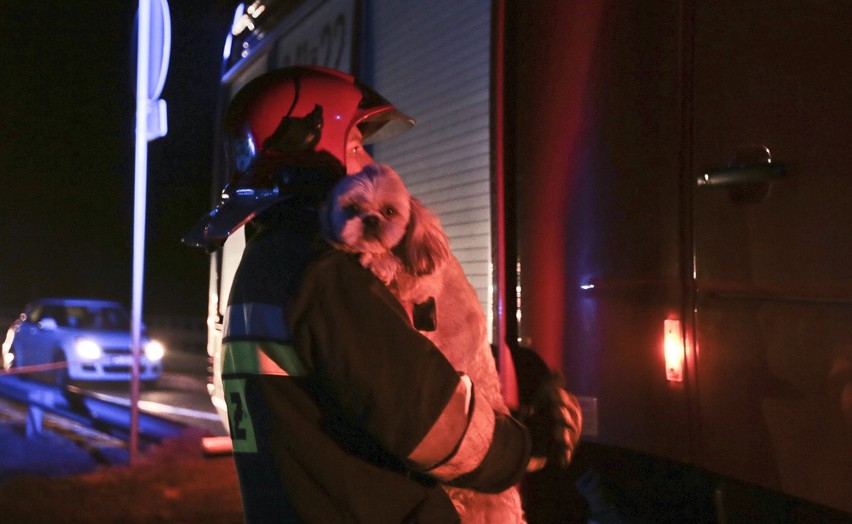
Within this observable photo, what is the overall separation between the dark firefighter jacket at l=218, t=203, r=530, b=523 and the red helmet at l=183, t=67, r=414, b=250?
0.15 m

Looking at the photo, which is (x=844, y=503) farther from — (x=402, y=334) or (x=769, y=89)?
(x=402, y=334)

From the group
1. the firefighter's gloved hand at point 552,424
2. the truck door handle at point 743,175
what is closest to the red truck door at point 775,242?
the truck door handle at point 743,175

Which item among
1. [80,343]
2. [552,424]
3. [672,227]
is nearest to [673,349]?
[672,227]

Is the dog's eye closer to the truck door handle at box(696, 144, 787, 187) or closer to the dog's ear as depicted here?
the dog's ear

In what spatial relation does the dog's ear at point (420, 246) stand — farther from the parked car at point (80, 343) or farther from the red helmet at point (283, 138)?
the parked car at point (80, 343)

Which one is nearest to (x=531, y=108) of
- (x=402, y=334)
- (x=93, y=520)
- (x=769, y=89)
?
(x=769, y=89)

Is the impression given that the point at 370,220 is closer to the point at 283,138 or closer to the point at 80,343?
the point at 283,138

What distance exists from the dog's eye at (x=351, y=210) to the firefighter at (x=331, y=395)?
8 centimetres

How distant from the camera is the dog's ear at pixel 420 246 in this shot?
1709 millimetres

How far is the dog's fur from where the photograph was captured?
1602 mm

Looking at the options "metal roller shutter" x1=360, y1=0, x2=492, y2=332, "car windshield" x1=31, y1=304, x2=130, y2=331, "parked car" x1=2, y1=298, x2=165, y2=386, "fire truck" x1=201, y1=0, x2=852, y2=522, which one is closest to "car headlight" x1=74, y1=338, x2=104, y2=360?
"parked car" x1=2, y1=298, x2=165, y2=386

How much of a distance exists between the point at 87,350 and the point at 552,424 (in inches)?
544

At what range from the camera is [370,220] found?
1.60m

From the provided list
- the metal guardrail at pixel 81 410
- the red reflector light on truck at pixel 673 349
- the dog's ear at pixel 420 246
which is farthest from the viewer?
the metal guardrail at pixel 81 410
